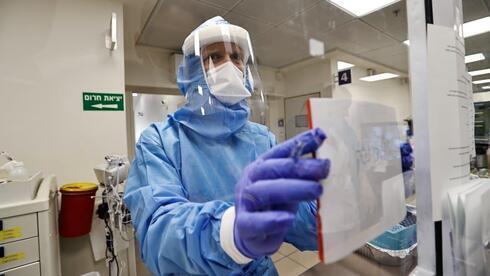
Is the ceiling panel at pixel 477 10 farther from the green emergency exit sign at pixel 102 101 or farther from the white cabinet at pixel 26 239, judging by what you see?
the green emergency exit sign at pixel 102 101

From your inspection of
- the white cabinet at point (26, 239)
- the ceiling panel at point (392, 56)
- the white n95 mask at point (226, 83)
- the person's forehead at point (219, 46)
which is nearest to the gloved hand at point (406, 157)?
the ceiling panel at point (392, 56)

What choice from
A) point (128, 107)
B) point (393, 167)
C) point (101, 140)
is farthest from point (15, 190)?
point (393, 167)

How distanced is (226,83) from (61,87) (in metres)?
1.67

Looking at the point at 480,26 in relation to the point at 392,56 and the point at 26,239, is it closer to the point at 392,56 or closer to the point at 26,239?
the point at 392,56

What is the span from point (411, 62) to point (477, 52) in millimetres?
537

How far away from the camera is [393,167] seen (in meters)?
0.34

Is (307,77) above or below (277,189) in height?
above

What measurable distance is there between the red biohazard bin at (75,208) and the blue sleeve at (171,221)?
1.19 meters

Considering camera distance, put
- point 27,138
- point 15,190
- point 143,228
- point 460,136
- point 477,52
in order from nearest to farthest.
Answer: point 460,136
point 143,228
point 477,52
point 15,190
point 27,138

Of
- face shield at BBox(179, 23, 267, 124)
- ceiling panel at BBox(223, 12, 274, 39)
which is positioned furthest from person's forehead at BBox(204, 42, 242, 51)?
ceiling panel at BBox(223, 12, 274, 39)

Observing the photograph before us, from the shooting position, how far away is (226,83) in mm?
646

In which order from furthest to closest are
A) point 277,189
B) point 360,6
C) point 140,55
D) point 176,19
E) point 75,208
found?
1. point 140,55
2. point 176,19
3. point 75,208
4. point 360,6
5. point 277,189

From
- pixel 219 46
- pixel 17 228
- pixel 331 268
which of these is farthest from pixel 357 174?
pixel 17 228

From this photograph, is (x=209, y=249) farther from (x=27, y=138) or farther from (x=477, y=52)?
(x=27, y=138)
